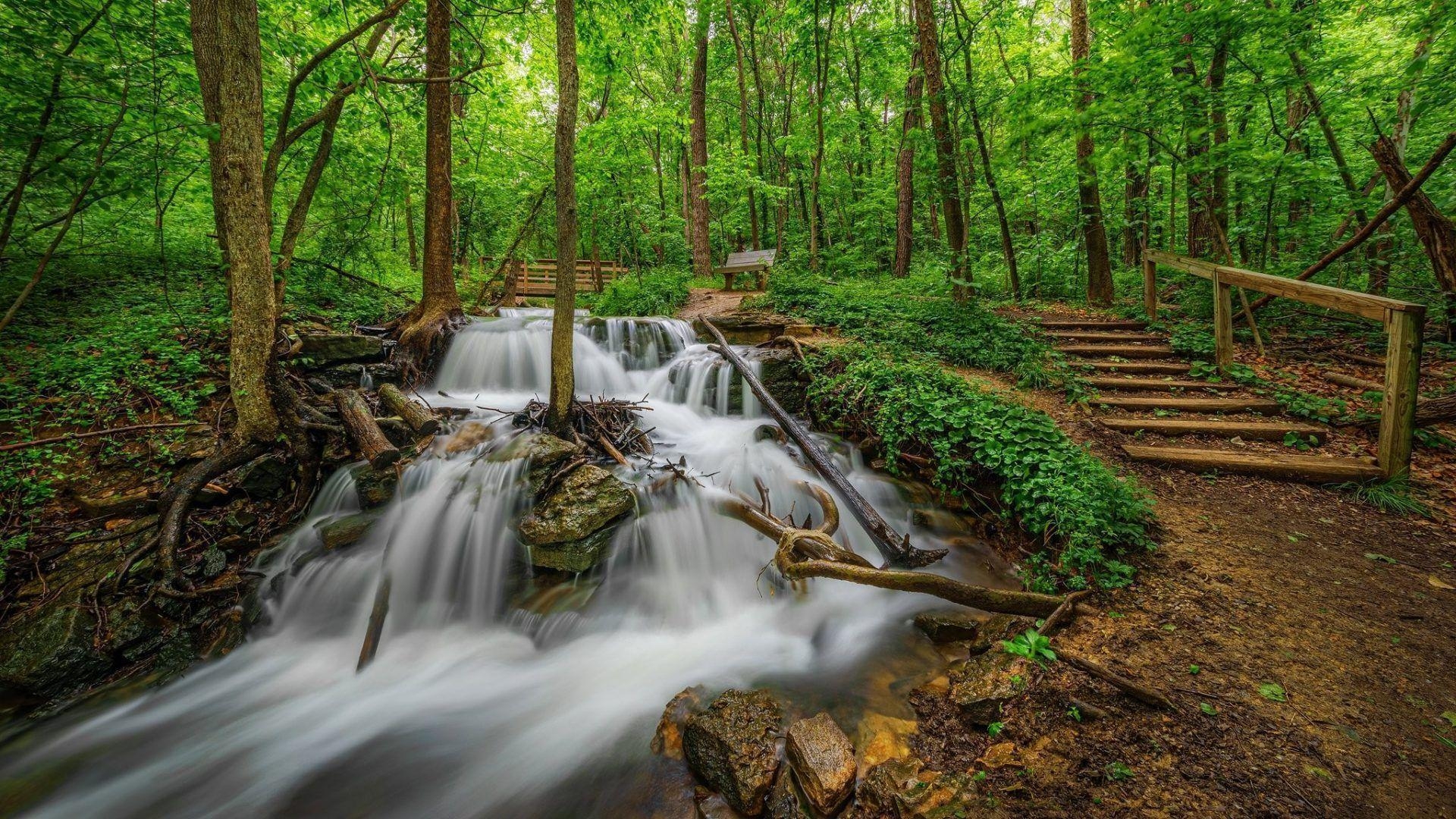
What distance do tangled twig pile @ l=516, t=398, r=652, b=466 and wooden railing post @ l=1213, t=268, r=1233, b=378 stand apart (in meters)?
7.39

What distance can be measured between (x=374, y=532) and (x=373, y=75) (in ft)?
14.8

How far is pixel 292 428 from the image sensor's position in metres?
4.74

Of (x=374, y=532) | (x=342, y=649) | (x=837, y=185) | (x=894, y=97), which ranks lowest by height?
(x=342, y=649)

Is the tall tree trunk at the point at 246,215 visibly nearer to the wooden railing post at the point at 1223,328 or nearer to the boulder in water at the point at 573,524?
the boulder in water at the point at 573,524

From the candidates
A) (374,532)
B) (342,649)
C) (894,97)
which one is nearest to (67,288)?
(374,532)

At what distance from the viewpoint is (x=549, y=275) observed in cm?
1848

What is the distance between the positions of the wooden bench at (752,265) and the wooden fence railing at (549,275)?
3866 mm

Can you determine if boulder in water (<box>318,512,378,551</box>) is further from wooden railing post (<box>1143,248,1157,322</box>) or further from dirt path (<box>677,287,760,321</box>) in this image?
wooden railing post (<box>1143,248,1157,322</box>)

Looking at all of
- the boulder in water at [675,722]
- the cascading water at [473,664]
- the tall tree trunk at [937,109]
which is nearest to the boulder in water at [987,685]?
the cascading water at [473,664]

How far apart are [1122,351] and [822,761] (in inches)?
294

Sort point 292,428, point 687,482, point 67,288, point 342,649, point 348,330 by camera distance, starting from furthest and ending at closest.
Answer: point 348,330, point 67,288, point 687,482, point 292,428, point 342,649

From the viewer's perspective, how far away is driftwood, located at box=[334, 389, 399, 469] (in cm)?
491

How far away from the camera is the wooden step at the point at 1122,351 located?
23.1 ft

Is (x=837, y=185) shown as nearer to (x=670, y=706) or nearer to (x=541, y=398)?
(x=541, y=398)
